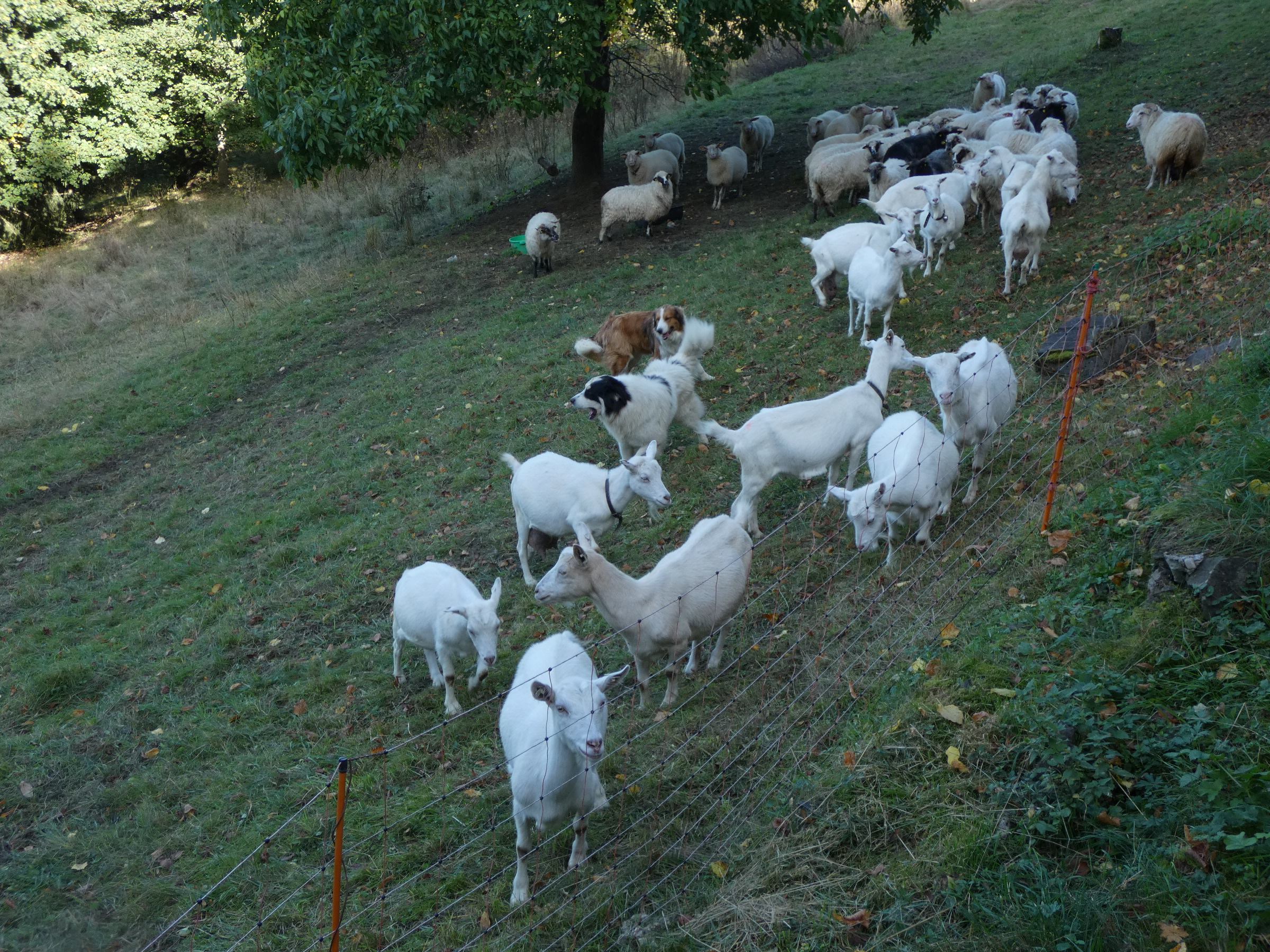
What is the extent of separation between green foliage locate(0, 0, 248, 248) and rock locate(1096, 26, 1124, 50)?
21.9 m

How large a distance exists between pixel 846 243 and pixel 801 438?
479 cm

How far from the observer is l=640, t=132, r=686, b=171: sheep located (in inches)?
794

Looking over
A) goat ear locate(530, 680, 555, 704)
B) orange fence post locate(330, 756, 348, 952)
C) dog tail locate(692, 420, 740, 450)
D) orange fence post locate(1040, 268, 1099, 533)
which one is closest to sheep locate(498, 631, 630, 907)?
goat ear locate(530, 680, 555, 704)

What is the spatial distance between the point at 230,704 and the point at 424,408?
568 cm

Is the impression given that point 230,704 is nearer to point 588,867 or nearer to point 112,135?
point 588,867

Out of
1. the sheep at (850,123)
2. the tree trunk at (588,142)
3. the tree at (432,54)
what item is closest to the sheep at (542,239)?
the tree at (432,54)

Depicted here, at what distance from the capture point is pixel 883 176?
46.4ft

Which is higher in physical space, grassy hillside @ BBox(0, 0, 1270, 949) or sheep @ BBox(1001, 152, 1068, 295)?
sheep @ BBox(1001, 152, 1068, 295)

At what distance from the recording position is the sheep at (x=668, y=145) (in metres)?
20.2

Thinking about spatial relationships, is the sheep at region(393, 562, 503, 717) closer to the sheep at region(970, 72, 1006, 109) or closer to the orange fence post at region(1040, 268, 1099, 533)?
the orange fence post at region(1040, 268, 1099, 533)

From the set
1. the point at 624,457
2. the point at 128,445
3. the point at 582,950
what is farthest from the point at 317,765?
the point at 128,445

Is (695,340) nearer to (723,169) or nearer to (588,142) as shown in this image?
(723,169)

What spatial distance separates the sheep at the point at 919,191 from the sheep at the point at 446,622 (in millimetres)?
8235

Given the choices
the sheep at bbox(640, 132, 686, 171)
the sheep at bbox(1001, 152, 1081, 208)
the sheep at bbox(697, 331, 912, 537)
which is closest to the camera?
the sheep at bbox(697, 331, 912, 537)
